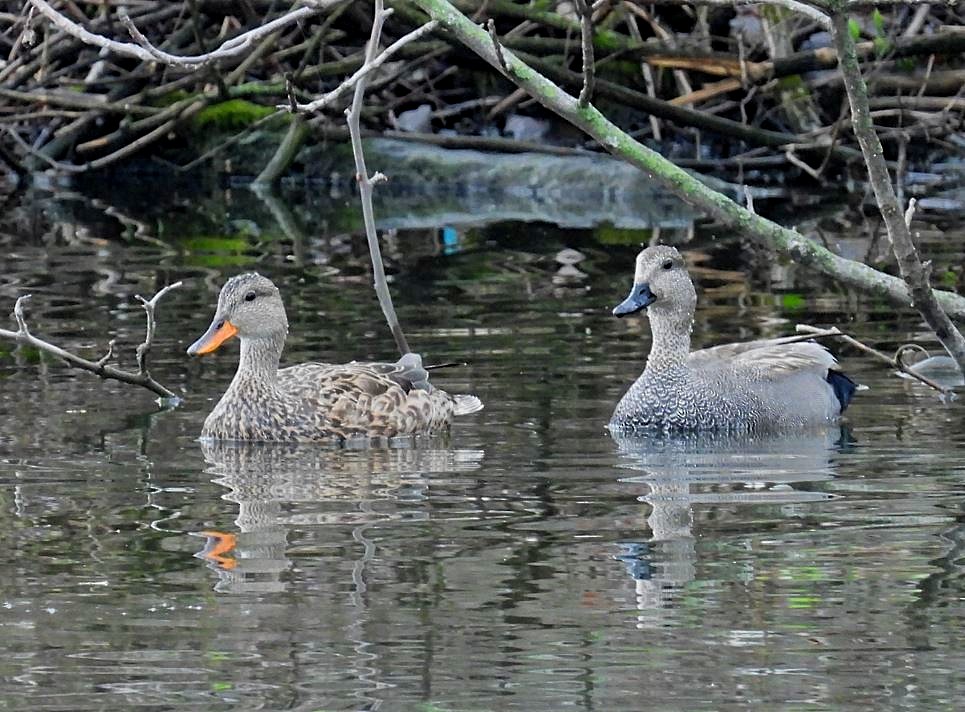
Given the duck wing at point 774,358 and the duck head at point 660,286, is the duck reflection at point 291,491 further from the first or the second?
the duck wing at point 774,358

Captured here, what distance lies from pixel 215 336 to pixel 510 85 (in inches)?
494

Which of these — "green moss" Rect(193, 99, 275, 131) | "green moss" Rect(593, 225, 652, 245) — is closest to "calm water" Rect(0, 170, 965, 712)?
"green moss" Rect(593, 225, 652, 245)

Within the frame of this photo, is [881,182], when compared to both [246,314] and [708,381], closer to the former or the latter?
[708,381]

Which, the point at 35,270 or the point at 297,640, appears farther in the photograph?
the point at 35,270

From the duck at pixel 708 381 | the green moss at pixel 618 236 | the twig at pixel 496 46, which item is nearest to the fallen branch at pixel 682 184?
the twig at pixel 496 46

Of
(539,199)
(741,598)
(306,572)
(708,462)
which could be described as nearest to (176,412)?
(708,462)

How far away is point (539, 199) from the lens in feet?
63.7

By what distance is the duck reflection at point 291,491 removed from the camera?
6.24m

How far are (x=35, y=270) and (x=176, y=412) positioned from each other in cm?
526

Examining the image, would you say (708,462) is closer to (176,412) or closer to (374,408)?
(374,408)

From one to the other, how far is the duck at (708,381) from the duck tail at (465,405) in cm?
57

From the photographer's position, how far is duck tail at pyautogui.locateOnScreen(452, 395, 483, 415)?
9.05 m

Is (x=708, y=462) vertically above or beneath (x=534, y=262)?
beneath

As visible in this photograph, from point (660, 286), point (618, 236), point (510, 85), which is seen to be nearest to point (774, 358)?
point (660, 286)
